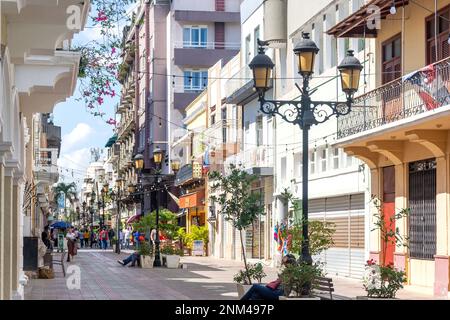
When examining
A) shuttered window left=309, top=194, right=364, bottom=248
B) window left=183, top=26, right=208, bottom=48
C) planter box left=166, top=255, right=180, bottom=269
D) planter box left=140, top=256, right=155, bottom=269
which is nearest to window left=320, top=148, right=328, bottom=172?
shuttered window left=309, top=194, right=364, bottom=248

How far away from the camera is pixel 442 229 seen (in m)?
24.4

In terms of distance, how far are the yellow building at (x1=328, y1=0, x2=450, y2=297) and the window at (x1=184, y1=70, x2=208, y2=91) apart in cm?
4052

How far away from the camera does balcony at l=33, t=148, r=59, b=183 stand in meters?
46.6

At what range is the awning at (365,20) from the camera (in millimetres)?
26484

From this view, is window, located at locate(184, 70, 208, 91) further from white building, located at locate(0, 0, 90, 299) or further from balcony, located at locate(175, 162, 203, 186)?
white building, located at locate(0, 0, 90, 299)

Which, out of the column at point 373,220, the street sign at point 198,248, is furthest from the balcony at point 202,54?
the column at point 373,220

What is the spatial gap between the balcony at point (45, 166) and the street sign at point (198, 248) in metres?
9.41

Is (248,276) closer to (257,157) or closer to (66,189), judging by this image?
(257,157)

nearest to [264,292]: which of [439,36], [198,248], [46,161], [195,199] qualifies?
[439,36]

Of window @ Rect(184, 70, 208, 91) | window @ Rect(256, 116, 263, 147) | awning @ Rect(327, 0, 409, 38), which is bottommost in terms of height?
window @ Rect(256, 116, 263, 147)

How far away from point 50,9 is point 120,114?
318 feet

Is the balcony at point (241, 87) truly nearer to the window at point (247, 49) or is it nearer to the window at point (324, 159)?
the window at point (247, 49)
